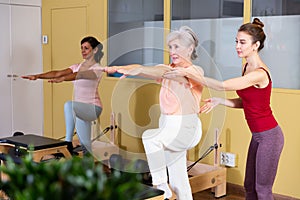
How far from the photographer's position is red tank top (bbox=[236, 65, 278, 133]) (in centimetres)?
270

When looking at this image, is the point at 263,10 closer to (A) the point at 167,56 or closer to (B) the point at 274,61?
(B) the point at 274,61

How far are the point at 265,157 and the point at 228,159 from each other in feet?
4.40

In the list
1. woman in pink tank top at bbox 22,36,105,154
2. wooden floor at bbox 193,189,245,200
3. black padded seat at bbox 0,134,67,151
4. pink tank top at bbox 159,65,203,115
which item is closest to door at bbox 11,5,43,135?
woman in pink tank top at bbox 22,36,105,154

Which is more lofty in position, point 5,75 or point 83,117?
point 5,75

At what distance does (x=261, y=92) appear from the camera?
8.82 feet

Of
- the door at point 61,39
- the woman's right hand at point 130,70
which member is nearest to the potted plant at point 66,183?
the woman's right hand at point 130,70

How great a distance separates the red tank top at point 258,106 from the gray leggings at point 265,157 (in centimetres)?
4

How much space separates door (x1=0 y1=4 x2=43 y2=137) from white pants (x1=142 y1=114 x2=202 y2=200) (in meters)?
2.83

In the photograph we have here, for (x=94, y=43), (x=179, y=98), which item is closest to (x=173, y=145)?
(x=179, y=98)

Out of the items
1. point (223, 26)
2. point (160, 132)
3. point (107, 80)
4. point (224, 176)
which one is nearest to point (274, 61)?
point (223, 26)

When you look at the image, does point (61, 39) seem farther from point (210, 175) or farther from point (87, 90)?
point (210, 175)

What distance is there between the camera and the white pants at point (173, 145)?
2912mm

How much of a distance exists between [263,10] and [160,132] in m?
1.43

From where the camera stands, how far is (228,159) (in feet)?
13.3
